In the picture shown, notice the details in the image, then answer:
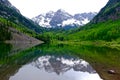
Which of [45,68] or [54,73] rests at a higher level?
[54,73]

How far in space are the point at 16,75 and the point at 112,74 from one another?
23.8m

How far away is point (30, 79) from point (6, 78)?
17.1 ft

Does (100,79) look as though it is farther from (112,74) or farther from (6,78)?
(6,78)

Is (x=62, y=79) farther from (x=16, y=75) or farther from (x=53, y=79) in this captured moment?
(x=16, y=75)

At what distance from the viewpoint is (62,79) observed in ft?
201

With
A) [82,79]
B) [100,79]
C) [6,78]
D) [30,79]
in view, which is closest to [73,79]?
[82,79]

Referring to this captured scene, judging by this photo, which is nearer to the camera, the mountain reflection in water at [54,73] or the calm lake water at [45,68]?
the mountain reflection in water at [54,73]

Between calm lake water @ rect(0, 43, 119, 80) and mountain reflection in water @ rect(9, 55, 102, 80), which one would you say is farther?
calm lake water @ rect(0, 43, 119, 80)

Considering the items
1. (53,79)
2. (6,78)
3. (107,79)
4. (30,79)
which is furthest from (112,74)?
(6,78)

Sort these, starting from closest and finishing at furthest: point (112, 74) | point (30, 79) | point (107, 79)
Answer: point (30, 79)
point (107, 79)
point (112, 74)

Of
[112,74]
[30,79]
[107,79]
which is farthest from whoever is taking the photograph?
[112,74]

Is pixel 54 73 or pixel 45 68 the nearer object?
pixel 54 73

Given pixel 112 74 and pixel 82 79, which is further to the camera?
pixel 112 74

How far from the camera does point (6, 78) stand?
191 feet
